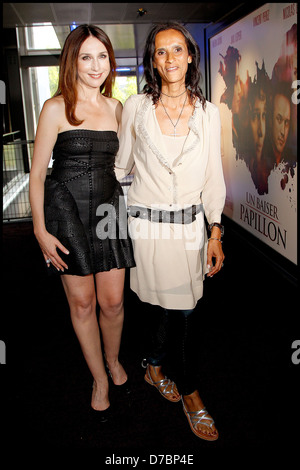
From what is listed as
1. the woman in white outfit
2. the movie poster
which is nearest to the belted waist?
the woman in white outfit

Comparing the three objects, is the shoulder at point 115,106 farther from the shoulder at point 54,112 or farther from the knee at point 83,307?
the knee at point 83,307

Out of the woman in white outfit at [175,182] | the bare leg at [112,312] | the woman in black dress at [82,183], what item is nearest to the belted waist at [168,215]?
the woman in white outfit at [175,182]

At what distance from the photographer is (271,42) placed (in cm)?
368

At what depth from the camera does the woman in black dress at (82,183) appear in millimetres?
1809

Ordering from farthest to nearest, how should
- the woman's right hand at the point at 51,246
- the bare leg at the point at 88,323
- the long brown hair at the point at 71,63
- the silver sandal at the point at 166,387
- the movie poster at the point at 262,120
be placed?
the movie poster at the point at 262,120 → the silver sandal at the point at 166,387 → the bare leg at the point at 88,323 → the woman's right hand at the point at 51,246 → the long brown hair at the point at 71,63

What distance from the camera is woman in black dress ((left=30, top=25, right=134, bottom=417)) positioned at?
181 cm

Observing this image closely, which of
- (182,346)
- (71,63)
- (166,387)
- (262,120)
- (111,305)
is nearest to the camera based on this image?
(71,63)

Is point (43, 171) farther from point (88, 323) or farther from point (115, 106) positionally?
point (88, 323)

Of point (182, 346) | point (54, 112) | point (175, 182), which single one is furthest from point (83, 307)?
point (54, 112)

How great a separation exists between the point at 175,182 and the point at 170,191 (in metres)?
0.04

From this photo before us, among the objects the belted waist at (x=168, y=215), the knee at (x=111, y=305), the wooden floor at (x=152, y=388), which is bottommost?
the wooden floor at (x=152, y=388)

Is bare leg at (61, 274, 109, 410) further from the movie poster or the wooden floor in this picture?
the movie poster

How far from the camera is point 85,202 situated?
6.27ft
